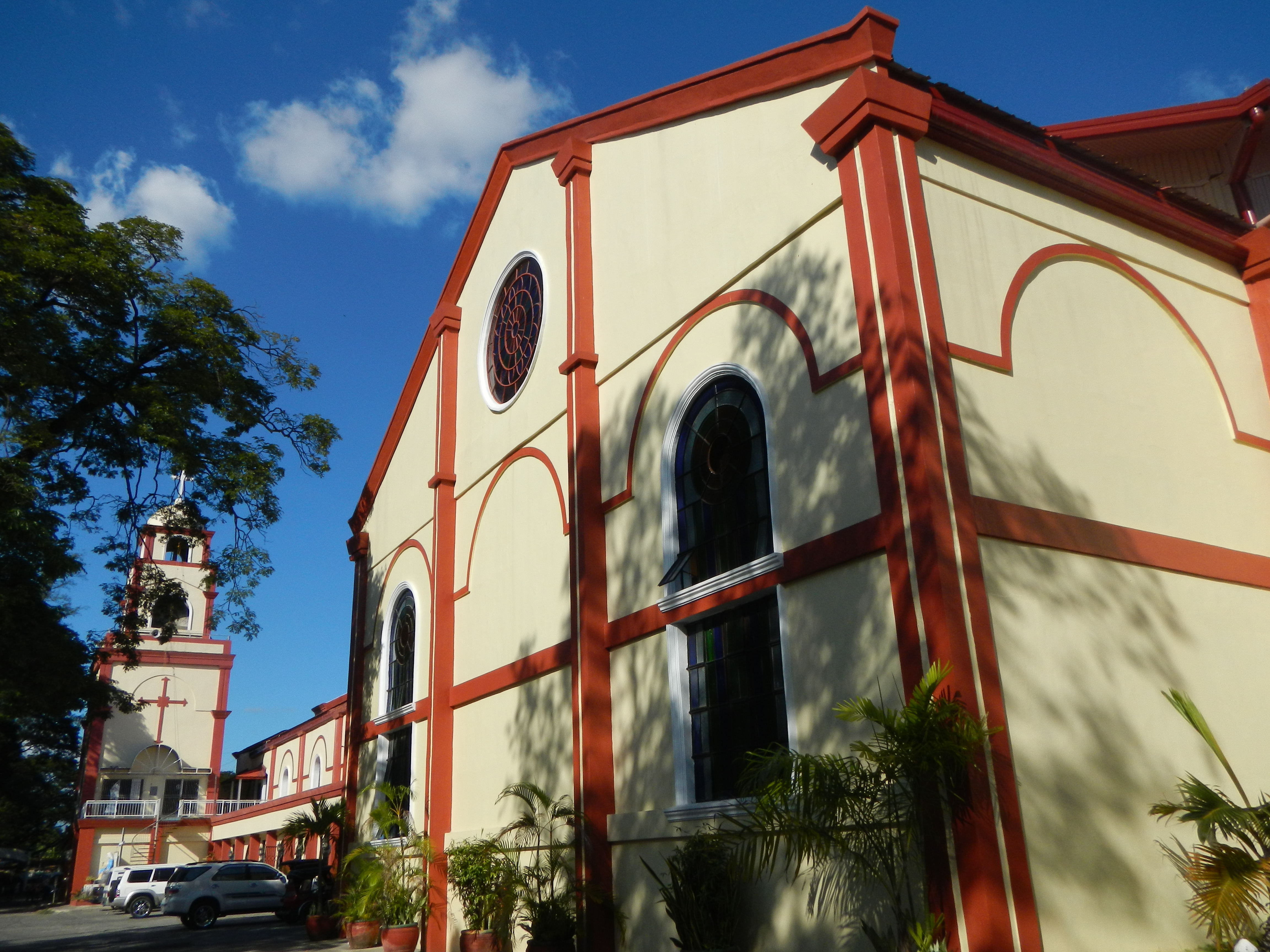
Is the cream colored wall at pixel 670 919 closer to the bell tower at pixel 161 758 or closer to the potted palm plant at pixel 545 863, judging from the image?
the potted palm plant at pixel 545 863

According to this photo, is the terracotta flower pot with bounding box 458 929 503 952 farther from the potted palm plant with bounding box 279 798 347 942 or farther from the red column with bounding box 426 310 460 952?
the potted palm plant with bounding box 279 798 347 942

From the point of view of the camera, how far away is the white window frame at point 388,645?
57.0ft

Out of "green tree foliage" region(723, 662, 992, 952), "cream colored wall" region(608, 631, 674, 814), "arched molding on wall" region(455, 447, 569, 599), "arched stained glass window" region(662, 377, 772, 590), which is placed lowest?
"green tree foliage" region(723, 662, 992, 952)

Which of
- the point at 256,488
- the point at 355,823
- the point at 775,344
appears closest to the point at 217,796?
the point at 355,823

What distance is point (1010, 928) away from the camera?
21.6 feet

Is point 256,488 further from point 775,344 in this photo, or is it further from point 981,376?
point 981,376

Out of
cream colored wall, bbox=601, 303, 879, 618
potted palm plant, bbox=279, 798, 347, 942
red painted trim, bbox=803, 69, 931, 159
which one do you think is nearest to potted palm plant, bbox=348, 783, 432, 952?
potted palm plant, bbox=279, 798, 347, 942

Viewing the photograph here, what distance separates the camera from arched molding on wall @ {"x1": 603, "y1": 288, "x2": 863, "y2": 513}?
8.67 m

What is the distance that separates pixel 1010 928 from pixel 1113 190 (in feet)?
23.5

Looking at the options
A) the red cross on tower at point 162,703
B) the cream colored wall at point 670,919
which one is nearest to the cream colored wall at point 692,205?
the cream colored wall at point 670,919

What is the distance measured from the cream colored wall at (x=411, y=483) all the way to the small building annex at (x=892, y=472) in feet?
13.2

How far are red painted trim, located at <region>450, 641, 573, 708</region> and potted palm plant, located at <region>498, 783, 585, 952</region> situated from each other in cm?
133

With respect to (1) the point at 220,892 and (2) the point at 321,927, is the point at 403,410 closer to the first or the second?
(2) the point at 321,927

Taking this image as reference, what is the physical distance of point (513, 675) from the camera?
43.9ft
